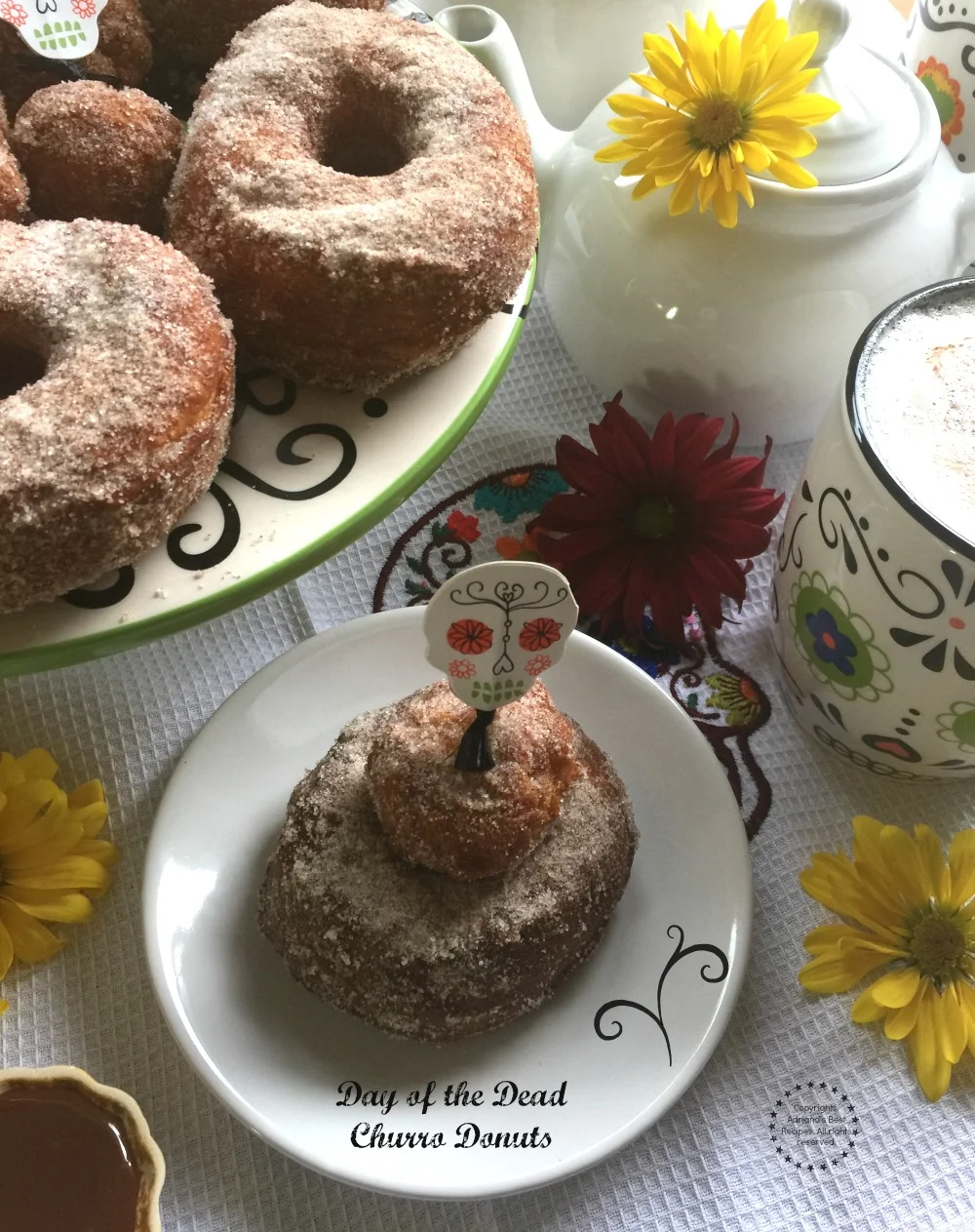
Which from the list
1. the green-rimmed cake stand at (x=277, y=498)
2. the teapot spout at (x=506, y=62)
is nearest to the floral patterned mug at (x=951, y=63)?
the teapot spout at (x=506, y=62)

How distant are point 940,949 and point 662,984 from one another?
0.18m

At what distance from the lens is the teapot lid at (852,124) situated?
0.70 metres

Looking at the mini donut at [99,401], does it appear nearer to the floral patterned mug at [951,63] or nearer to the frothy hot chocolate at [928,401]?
the frothy hot chocolate at [928,401]

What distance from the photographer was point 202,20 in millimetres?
793

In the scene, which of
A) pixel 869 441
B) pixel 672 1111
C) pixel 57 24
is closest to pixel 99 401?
pixel 57 24

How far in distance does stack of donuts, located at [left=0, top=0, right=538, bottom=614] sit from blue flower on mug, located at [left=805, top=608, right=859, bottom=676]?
0.92 ft

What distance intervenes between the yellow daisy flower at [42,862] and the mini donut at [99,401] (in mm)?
175

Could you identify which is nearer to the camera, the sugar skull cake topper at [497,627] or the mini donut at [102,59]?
the sugar skull cake topper at [497,627]

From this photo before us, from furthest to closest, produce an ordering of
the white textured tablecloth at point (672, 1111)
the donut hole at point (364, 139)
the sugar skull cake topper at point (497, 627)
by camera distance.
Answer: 1. the donut hole at point (364, 139)
2. the white textured tablecloth at point (672, 1111)
3. the sugar skull cake topper at point (497, 627)

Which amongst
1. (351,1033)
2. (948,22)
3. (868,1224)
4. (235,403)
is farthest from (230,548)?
(948,22)

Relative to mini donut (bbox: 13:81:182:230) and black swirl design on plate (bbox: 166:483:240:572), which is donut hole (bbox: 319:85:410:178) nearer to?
mini donut (bbox: 13:81:182:230)

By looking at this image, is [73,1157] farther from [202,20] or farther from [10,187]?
[202,20]

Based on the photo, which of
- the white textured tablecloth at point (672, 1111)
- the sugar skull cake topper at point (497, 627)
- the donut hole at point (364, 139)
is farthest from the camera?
the donut hole at point (364, 139)

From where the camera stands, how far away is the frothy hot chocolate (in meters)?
0.58
